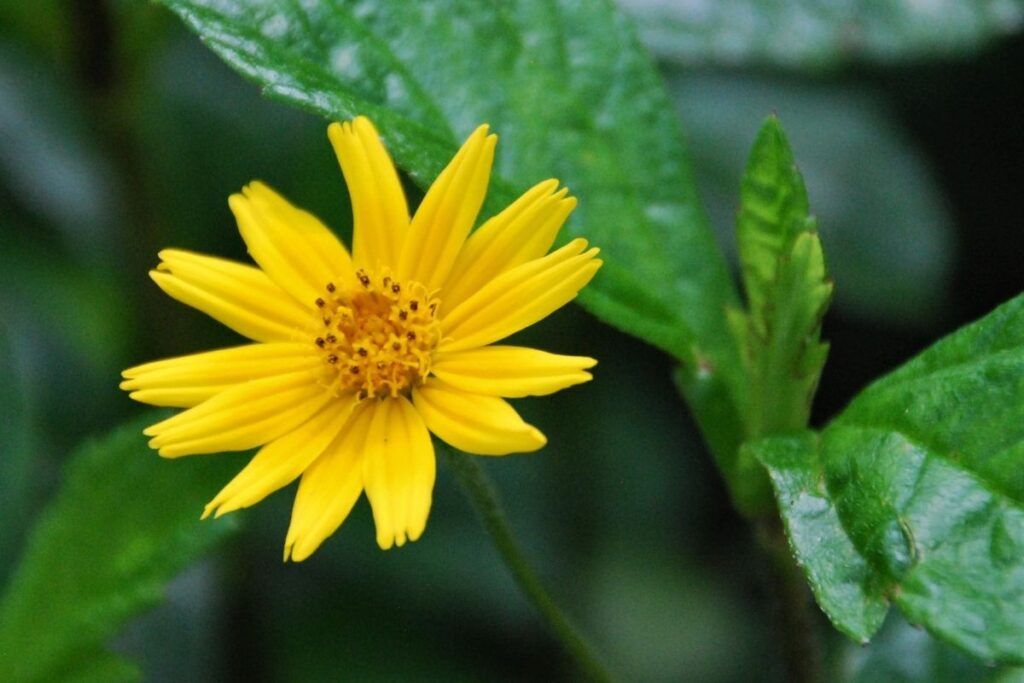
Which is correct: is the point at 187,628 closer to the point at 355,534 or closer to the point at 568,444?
the point at 355,534

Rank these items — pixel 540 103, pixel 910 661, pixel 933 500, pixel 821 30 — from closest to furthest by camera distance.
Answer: pixel 933 500 < pixel 540 103 < pixel 910 661 < pixel 821 30

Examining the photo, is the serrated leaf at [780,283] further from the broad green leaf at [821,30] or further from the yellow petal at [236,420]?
the broad green leaf at [821,30]

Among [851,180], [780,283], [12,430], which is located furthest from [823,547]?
[851,180]

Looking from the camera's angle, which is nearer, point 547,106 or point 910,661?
point 547,106

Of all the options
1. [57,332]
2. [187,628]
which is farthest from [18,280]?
[187,628]

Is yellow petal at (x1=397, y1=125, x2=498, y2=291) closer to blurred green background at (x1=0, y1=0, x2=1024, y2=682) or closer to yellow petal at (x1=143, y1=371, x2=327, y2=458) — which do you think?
yellow petal at (x1=143, y1=371, x2=327, y2=458)

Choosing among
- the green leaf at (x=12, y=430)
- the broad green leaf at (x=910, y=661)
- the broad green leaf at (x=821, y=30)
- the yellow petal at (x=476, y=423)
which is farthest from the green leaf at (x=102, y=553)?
the broad green leaf at (x=821, y=30)

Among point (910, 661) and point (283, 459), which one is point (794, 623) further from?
point (283, 459)
